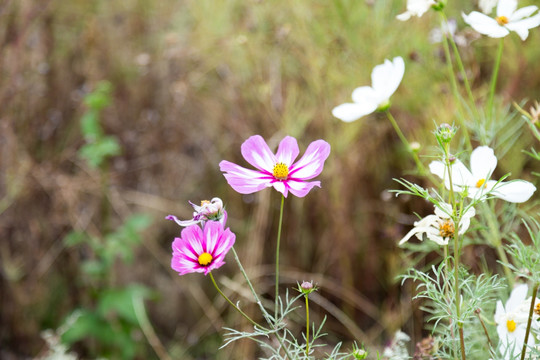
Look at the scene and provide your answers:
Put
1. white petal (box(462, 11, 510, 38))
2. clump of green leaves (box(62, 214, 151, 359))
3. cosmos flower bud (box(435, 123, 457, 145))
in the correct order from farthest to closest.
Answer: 1. clump of green leaves (box(62, 214, 151, 359))
2. white petal (box(462, 11, 510, 38))
3. cosmos flower bud (box(435, 123, 457, 145))

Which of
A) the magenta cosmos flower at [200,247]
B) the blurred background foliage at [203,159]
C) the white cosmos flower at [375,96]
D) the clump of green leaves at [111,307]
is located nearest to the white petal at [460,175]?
the white cosmos flower at [375,96]

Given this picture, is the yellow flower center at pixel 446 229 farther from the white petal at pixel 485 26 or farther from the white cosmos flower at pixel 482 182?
the white petal at pixel 485 26

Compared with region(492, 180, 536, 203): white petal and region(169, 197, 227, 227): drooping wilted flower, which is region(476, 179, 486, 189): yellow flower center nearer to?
region(492, 180, 536, 203): white petal

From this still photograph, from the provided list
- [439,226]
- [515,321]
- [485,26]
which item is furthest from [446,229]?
[485,26]

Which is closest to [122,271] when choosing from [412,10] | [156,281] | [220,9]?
[156,281]

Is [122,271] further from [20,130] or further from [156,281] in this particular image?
[20,130]

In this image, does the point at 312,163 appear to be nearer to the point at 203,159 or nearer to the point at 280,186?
the point at 280,186

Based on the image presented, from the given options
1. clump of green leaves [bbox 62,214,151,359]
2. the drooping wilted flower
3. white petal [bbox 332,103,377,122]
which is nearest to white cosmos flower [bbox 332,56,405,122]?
white petal [bbox 332,103,377,122]
